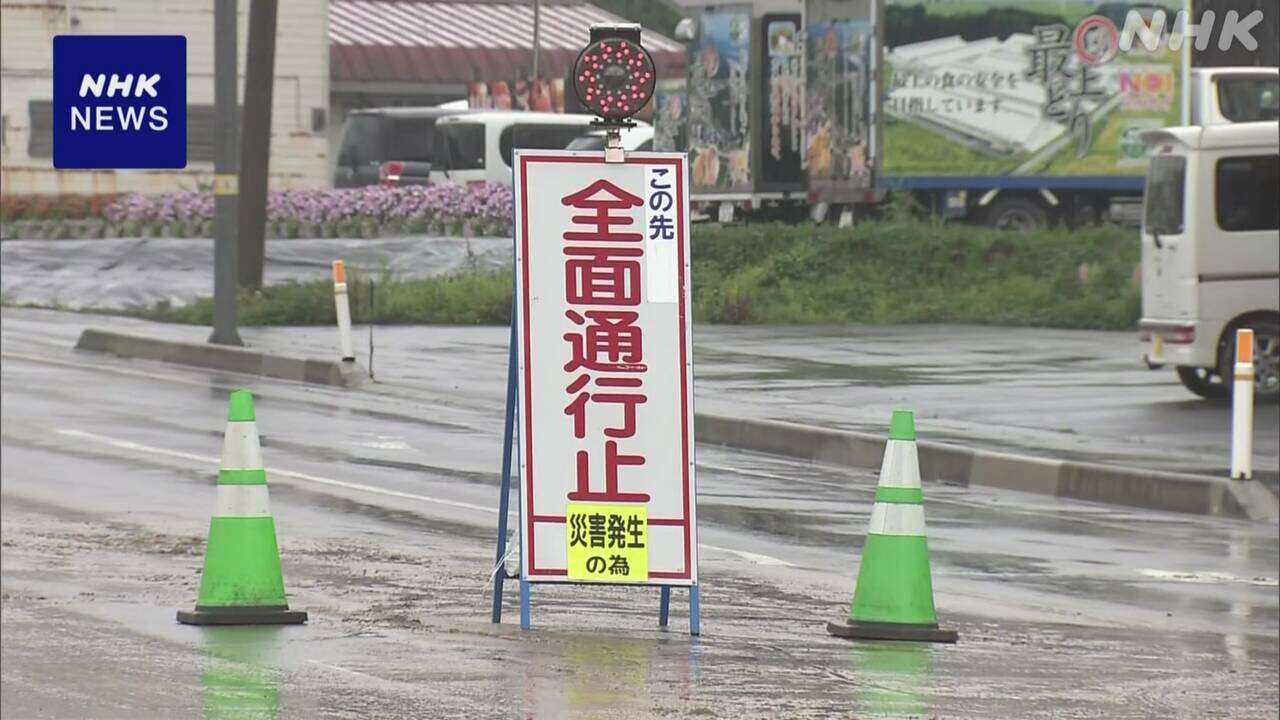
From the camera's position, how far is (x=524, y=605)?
9.52 metres

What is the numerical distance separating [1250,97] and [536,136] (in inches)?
842

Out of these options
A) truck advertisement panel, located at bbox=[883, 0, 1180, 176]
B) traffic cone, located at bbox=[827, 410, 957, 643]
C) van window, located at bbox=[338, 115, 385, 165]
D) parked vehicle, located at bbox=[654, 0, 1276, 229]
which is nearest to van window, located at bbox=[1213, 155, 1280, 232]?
traffic cone, located at bbox=[827, 410, 957, 643]

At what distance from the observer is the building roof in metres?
49.1

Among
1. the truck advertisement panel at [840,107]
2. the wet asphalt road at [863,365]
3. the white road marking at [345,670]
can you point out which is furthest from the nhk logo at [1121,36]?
the white road marking at [345,670]

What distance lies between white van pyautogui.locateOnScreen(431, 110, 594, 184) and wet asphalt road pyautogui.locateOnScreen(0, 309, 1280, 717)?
22.6 meters

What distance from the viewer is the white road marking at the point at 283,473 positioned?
1441 centimetres

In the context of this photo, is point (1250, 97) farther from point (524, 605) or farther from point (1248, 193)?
point (524, 605)

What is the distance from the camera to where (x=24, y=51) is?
3703 centimetres

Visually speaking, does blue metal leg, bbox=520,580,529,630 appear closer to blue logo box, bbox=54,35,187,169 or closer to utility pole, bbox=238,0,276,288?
blue logo box, bbox=54,35,187,169

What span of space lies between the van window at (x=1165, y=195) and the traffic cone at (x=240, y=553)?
12.1 m

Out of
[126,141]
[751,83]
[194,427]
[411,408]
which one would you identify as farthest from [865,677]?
[751,83]

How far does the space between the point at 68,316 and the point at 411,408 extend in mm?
9837

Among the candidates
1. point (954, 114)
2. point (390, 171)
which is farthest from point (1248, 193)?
point (390, 171)

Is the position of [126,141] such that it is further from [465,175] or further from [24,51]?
[465,175]
